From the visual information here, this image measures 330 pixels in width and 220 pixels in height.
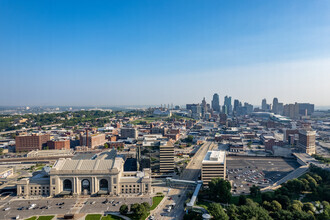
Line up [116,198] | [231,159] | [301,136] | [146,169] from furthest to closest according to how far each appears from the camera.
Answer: [301,136] < [231,159] < [146,169] < [116,198]

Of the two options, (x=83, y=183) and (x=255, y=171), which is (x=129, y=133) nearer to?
(x=255, y=171)

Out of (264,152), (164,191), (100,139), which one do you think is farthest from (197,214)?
(100,139)

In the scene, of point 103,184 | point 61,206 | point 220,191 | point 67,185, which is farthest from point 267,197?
point 67,185

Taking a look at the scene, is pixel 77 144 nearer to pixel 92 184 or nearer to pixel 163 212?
pixel 92 184

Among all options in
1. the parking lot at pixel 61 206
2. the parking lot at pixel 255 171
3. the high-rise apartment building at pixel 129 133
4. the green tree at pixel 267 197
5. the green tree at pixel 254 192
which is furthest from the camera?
the high-rise apartment building at pixel 129 133

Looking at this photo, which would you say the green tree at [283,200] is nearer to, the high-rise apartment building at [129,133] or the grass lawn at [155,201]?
the grass lawn at [155,201]

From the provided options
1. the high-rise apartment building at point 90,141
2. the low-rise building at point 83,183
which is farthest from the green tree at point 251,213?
the high-rise apartment building at point 90,141
